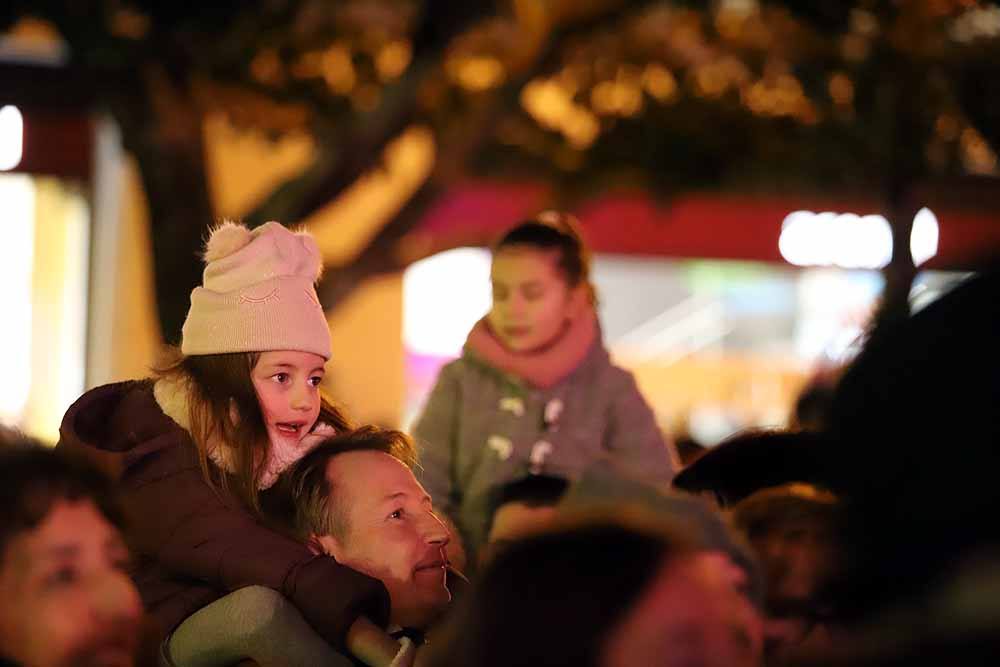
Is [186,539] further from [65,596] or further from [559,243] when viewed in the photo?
[559,243]

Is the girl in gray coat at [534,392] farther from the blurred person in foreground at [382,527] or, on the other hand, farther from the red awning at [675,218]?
the red awning at [675,218]

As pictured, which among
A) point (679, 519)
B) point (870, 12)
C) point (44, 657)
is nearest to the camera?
point (44, 657)

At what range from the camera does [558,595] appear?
5.30ft

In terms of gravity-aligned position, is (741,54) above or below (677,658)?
above

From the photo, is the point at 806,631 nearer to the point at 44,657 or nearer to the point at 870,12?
the point at 44,657

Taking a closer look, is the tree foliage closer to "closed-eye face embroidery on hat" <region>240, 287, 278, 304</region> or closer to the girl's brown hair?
"closed-eye face embroidery on hat" <region>240, 287, 278, 304</region>

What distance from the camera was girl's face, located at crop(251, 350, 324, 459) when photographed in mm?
3146

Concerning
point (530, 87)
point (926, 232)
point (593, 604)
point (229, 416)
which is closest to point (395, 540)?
point (229, 416)

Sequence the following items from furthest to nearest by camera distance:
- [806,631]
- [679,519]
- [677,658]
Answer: [806,631], [679,519], [677,658]

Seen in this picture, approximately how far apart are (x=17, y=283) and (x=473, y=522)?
10815 mm

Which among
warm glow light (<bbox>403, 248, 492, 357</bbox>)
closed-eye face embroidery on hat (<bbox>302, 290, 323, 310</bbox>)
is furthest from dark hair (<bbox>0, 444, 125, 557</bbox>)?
warm glow light (<bbox>403, 248, 492, 357</bbox>)

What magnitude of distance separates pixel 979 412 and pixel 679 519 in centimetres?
67

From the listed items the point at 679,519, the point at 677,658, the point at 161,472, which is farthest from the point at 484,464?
the point at 677,658

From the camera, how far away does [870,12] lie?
9.70m
